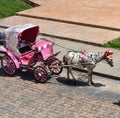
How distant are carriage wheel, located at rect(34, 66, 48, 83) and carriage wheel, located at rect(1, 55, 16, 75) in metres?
0.89

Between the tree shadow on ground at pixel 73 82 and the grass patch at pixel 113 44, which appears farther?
the grass patch at pixel 113 44

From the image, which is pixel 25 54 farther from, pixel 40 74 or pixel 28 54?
pixel 40 74

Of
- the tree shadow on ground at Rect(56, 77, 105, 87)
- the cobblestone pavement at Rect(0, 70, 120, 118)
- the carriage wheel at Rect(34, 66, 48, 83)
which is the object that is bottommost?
the cobblestone pavement at Rect(0, 70, 120, 118)

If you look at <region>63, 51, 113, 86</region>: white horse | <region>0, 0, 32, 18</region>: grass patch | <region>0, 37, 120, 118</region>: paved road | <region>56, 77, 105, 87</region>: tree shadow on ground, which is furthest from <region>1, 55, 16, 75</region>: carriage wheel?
<region>0, 0, 32, 18</region>: grass patch

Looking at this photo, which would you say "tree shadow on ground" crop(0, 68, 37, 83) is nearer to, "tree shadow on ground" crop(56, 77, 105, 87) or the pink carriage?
the pink carriage

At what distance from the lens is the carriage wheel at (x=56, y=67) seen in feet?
45.0

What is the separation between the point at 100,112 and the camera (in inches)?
454

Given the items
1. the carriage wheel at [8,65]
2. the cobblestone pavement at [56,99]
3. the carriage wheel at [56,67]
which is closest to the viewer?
the cobblestone pavement at [56,99]

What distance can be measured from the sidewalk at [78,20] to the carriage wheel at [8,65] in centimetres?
282

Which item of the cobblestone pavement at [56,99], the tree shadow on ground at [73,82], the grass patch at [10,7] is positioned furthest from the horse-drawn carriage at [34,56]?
the grass patch at [10,7]

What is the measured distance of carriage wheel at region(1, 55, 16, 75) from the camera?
14.0m

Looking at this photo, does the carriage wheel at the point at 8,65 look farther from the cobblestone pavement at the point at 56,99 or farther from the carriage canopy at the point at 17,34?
the carriage canopy at the point at 17,34

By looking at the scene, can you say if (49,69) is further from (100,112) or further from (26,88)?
Answer: (100,112)

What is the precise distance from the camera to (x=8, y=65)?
14.1 metres
